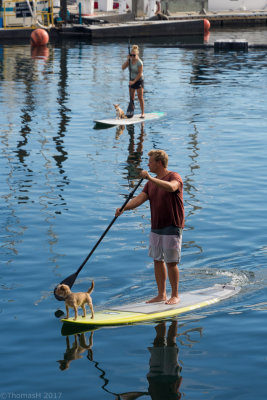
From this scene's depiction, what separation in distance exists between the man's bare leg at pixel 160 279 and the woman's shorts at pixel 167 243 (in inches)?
6.4

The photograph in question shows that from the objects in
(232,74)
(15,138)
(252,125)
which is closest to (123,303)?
(15,138)

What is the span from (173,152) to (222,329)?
964 cm

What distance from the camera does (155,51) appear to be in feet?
143

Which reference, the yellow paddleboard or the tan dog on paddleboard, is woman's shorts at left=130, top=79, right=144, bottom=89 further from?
the tan dog on paddleboard

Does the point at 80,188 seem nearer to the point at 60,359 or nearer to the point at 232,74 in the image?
the point at 60,359

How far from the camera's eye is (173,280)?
356 inches

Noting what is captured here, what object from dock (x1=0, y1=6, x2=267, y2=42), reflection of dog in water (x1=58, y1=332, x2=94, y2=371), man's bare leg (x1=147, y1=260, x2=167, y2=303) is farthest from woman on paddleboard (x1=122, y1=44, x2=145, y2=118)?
dock (x1=0, y1=6, x2=267, y2=42)

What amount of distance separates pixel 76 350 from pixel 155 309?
4.07 feet

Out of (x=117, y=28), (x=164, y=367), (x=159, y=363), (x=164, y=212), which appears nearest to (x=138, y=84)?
(x=164, y=212)

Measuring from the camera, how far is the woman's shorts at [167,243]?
28.7ft

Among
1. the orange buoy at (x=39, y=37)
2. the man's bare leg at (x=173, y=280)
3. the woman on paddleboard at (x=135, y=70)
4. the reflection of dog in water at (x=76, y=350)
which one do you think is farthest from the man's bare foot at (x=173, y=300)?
the orange buoy at (x=39, y=37)

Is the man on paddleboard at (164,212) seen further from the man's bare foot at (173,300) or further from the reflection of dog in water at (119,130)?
the reflection of dog in water at (119,130)

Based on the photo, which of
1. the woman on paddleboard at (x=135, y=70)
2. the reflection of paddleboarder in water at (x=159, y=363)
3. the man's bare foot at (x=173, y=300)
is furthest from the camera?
the woman on paddleboard at (x=135, y=70)

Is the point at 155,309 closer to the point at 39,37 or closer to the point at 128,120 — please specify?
the point at 128,120
